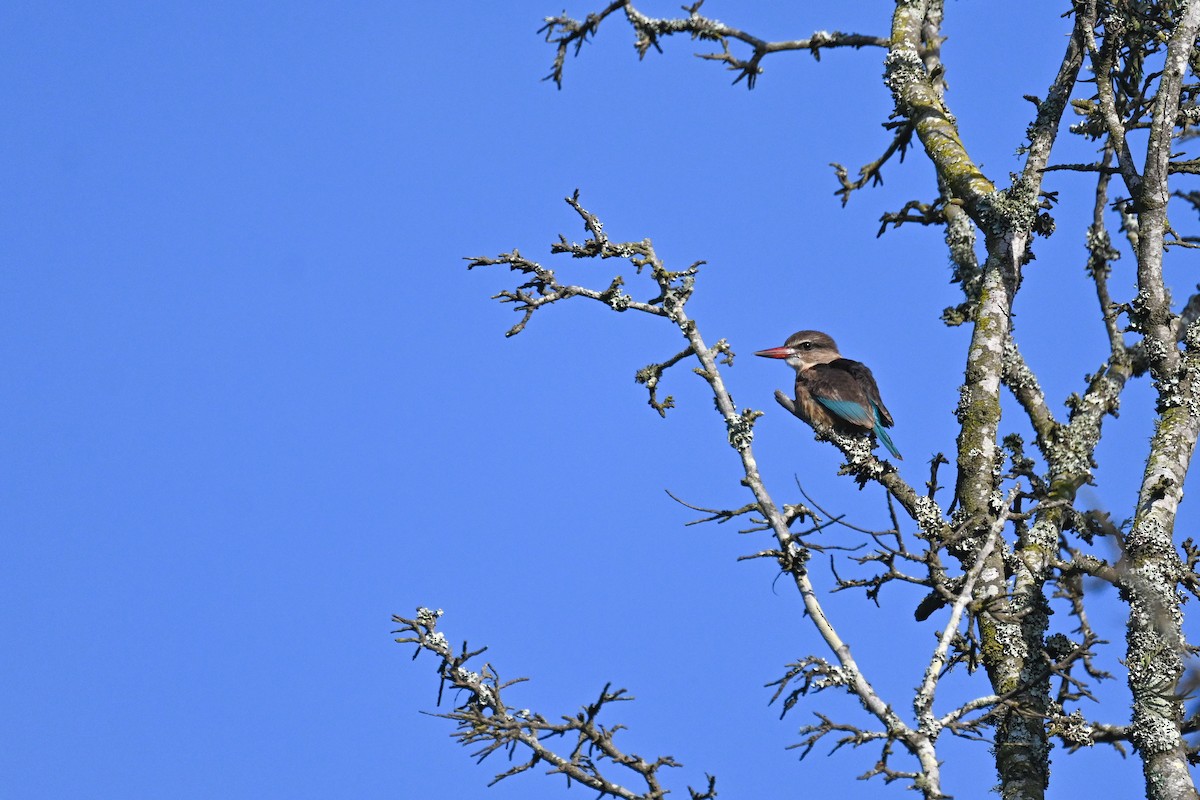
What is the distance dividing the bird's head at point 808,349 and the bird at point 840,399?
29 centimetres

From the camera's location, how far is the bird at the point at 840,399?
25.8ft

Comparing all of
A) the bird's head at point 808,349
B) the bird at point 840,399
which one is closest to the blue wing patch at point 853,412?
the bird at point 840,399

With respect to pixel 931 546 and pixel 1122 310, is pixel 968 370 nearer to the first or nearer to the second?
pixel 1122 310

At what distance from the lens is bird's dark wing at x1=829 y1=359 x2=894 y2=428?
8.16m

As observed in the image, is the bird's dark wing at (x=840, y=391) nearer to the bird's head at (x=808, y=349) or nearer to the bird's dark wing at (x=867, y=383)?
the bird's dark wing at (x=867, y=383)

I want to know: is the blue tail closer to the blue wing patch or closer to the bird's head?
the blue wing patch

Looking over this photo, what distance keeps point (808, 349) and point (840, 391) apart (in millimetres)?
1135

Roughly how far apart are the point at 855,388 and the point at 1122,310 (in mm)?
2139

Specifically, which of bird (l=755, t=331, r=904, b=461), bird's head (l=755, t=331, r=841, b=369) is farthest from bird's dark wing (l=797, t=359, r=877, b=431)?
bird's head (l=755, t=331, r=841, b=369)

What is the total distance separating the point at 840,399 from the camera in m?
8.01

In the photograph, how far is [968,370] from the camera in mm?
6379

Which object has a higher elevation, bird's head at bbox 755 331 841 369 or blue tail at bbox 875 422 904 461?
bird's head at bbox 755 331 841 369

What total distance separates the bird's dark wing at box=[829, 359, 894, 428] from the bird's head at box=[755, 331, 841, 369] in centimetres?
64

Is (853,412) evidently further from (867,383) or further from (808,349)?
(808,349)
